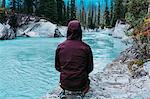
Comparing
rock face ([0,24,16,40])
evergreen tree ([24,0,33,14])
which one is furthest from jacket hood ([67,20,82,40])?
evergreen tree ([24,0,33,14])

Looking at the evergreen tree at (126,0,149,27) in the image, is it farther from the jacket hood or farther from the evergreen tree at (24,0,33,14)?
the evergreen tree at (24,0,33,14)

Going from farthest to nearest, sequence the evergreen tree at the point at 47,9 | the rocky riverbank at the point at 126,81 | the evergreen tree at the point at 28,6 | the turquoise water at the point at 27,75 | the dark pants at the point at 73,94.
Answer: the evergreen tree at the point at 47,9 → the evergreen tree at the point at 28,6 → the turquoise water at the point at 27,75 → the rocky riverbank at the point at 126,81 → the dark pants at the point at 73,94

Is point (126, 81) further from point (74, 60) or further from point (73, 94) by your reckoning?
point (74, 60)

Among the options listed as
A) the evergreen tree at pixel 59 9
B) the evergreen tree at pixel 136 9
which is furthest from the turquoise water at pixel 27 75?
the evergreen tree at pixel 59 9

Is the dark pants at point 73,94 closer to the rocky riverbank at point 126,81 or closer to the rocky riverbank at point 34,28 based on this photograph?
the rocky riverbank at point 126,81

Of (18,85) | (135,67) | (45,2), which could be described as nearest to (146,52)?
(135,67)

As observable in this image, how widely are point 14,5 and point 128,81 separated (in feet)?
170

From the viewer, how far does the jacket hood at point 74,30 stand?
5.58m

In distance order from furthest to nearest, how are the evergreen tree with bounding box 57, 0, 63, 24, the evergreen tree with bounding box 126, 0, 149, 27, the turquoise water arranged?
the evergreen tree with bounding box 57, 0, 63, 24 → the evergreen tree with bounding box 126, 0, 149, 27 → the turquoise water

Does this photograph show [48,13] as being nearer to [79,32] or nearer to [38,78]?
[38,78]

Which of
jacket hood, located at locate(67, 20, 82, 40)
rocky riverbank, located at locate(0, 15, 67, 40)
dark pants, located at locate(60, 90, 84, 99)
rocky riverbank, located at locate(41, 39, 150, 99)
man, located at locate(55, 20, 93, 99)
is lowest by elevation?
rocky riverbank, located at locate(0, 15, 67, 40)

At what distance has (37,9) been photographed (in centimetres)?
5766

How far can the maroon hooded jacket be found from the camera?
5.67 m

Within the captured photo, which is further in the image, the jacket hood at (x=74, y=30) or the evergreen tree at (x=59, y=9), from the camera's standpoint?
the evergreen tree at (x=59, y=9)
